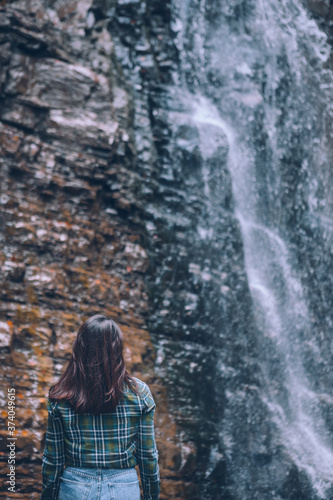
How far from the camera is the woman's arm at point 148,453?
7.18 ft

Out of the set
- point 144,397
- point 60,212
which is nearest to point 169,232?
point 60,212

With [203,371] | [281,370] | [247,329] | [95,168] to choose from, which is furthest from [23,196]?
[281,370]

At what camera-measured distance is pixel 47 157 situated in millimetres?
5227

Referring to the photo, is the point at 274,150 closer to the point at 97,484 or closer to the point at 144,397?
the point at 144,397

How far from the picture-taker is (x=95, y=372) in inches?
82.3

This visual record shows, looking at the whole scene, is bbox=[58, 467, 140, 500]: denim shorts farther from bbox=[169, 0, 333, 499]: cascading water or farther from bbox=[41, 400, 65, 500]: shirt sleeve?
bbox=[169, 0, 333, 499]: cascading water

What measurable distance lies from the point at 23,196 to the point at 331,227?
546 cm

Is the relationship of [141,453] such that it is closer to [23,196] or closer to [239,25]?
[23,196]

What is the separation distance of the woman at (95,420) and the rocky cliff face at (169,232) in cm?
215

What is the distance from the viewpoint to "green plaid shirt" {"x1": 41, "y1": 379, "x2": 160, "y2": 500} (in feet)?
6.81

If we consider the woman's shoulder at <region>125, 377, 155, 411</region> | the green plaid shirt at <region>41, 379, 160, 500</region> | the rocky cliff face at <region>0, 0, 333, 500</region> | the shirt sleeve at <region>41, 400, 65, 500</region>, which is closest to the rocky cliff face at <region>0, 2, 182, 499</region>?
the rocky cliff face at <region>0, 0, 333, 500</region>

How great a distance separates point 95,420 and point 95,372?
22 cm

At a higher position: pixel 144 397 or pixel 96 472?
pixel 144 397

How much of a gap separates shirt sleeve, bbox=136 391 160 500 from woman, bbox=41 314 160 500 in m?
0.02
